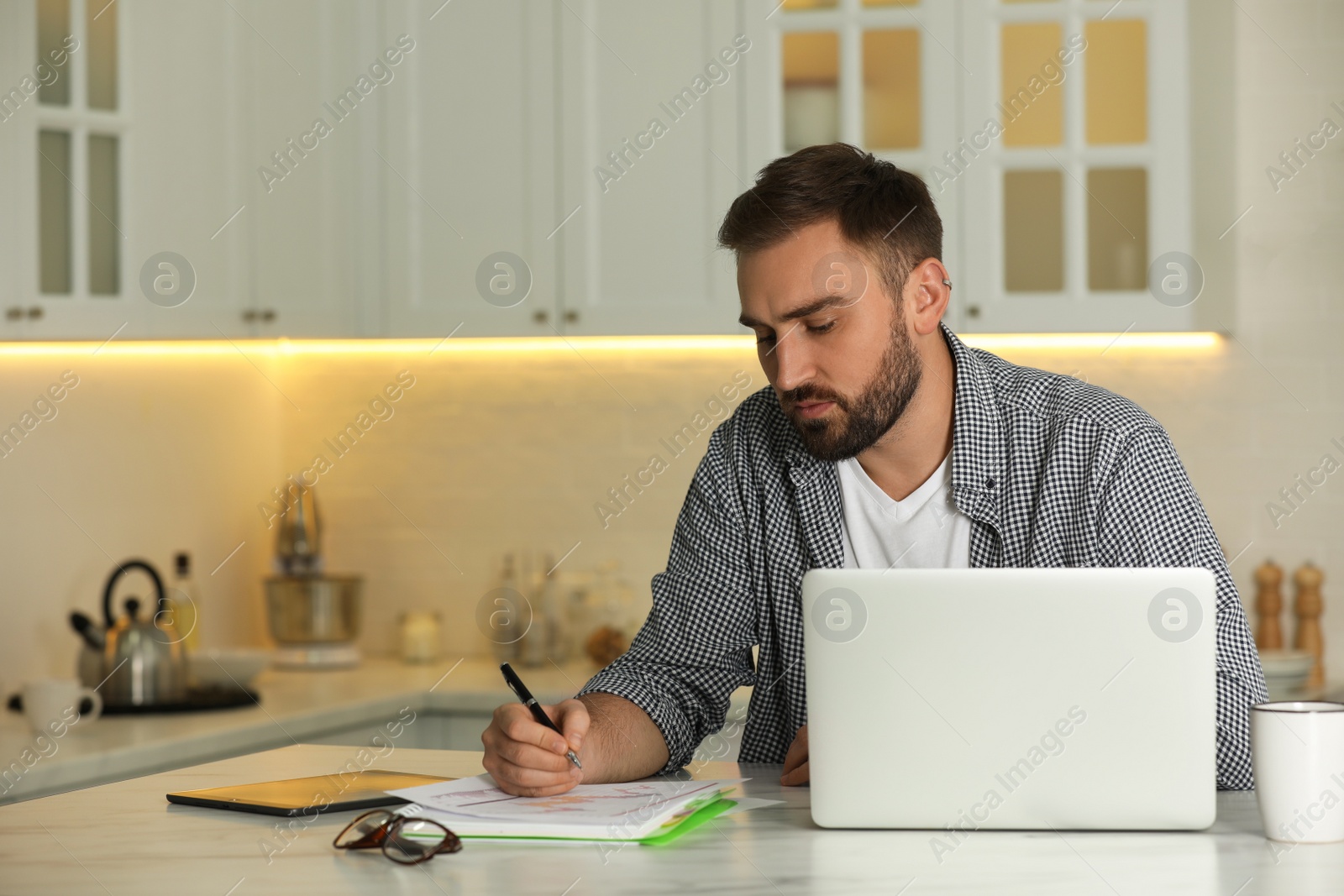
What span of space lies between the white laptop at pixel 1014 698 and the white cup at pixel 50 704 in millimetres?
1773

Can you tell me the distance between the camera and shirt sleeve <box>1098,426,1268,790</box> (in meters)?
1.45

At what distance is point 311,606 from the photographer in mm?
3406

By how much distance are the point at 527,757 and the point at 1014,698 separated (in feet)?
1.48

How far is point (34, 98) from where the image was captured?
9.02 ft

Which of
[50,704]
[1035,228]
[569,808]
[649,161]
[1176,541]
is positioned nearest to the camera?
[569,808]

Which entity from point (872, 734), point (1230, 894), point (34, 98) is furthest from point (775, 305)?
point (34, 98)

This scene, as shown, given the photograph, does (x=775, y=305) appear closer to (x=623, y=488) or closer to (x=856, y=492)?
(x=856, y=492)

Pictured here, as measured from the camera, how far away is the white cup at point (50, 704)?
2506 millimetres

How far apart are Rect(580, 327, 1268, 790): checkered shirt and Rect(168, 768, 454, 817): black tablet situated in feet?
1.03

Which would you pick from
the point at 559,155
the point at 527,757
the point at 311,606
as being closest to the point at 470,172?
the point at 559,155

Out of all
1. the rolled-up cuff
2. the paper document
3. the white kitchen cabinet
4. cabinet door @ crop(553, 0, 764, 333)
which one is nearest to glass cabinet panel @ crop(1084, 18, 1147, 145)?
the white kitchen cabinet

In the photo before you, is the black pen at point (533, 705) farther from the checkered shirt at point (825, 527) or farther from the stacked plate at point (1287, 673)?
the stacked plate at point (1287, 673)

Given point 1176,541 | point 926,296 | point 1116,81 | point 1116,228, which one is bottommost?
point 1176,541

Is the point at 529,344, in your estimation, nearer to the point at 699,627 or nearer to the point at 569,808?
the point at 699,627
